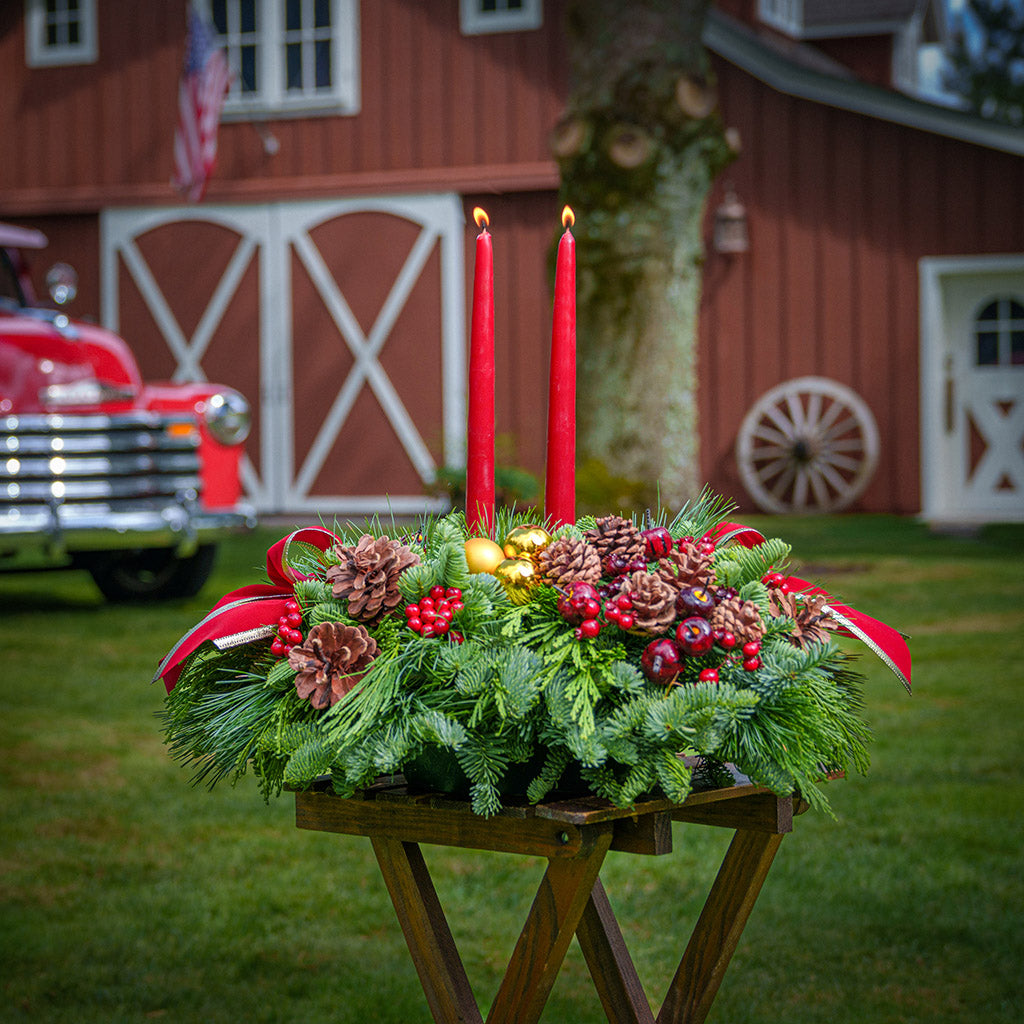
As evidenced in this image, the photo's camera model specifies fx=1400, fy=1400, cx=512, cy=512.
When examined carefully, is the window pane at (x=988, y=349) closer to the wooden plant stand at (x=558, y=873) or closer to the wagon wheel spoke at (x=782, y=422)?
the wagon wheel spoke at (x=782, y=422)

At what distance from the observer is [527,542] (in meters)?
1.37

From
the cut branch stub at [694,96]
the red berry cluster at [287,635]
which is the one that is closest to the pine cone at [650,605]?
the red berry cluster at [287,635]

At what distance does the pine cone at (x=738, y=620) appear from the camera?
127cm

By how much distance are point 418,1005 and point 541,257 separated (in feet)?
29.8

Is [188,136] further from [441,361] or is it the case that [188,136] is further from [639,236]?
[639,236]

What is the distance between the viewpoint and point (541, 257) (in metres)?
11.0

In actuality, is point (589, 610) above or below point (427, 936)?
above

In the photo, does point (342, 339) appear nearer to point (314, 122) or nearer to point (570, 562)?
point (314, 122)

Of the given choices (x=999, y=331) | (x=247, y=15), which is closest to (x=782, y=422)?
(x=999, y=331)

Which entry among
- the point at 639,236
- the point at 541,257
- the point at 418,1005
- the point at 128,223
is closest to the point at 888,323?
the point at 541,257

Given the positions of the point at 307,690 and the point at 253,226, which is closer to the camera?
the point at 307,690

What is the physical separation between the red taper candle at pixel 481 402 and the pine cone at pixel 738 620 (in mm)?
266

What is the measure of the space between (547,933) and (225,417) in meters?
5.42

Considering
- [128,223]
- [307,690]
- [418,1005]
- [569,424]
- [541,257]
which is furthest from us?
[128,223]
